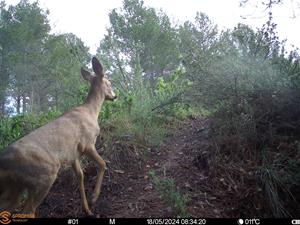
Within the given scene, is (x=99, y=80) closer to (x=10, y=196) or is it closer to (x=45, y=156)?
(x=45, y=156)

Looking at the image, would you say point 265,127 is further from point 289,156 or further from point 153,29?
point 153,29

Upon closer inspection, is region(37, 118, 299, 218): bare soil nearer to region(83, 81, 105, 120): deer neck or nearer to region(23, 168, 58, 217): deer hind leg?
region(83, 81, 105, 120): deer neck

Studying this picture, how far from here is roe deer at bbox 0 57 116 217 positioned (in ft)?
14.8

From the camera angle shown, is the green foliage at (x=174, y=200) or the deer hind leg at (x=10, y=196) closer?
the deer hind leg at (x=10, y=196)

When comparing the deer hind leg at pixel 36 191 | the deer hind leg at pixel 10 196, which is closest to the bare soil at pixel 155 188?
the deer hind leg at pixel 36 191

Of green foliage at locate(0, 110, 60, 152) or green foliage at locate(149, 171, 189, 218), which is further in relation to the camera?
green foliage at locate(0, 110, 60, 152)

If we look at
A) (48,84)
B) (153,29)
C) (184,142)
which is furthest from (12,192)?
(48,84)

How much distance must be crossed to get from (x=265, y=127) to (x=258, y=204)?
1.50m

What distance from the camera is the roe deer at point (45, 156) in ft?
14.8

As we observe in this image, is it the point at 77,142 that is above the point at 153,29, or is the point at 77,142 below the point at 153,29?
below

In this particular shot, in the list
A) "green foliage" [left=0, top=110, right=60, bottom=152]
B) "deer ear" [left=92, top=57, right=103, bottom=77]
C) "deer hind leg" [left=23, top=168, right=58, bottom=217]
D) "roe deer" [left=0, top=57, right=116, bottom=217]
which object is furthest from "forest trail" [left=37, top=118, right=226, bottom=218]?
"deer ear" [left=92, top=57, right=103, bottom=77]

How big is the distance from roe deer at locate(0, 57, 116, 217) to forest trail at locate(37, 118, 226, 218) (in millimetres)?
387

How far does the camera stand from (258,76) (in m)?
7.12

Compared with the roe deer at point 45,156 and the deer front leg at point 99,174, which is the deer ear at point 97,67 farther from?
the deer front leg at point 99,174
